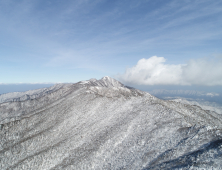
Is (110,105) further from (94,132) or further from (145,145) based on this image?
(145,145)

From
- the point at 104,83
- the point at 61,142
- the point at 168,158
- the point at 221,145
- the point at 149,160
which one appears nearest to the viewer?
the point at 221,145

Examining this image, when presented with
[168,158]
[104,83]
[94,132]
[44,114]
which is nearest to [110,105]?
[94,132]

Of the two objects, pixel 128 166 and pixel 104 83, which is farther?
pixel 104 83

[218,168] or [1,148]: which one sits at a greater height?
[218,168]

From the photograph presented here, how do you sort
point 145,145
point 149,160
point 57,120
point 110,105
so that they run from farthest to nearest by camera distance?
point 110,105, point 57,120, point 145,145, point 149,160

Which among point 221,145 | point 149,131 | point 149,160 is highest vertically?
point 221,145

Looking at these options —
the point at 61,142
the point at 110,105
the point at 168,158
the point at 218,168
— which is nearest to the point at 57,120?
the point at 61,142
